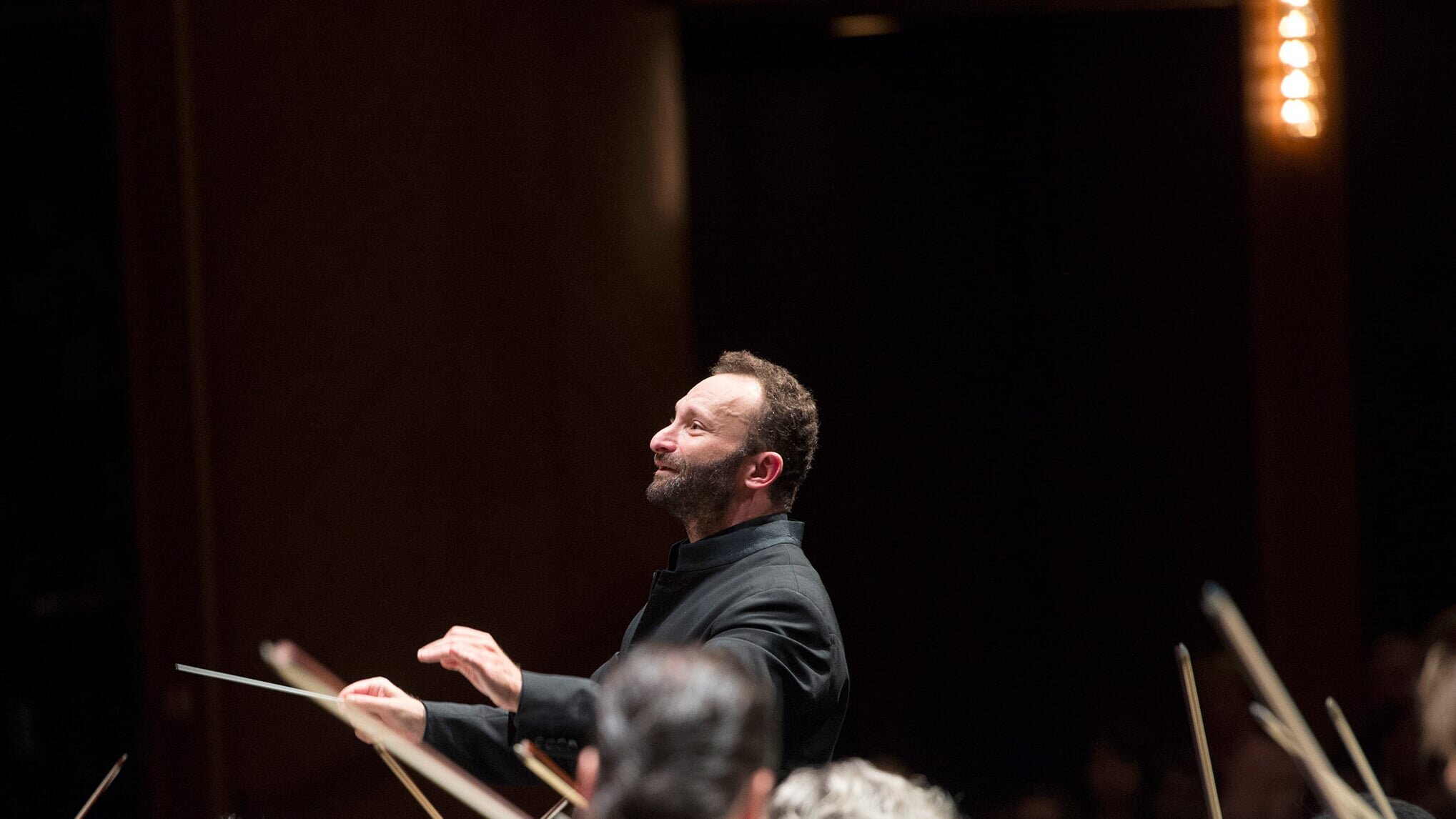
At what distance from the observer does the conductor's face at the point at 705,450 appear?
194 cm

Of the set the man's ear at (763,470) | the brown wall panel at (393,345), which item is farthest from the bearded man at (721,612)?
the brown wall panel at (393,345)

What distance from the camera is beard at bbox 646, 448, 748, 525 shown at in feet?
6.34

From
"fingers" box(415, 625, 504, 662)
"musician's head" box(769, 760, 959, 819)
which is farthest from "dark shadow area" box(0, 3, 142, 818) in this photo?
"musician's head" box(769, 760, 959, 819)

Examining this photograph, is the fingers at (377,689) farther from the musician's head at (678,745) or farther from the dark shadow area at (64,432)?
the dark shadow area at (64,432)

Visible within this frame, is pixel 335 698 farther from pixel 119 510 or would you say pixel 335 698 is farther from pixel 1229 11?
pixel 1229 11

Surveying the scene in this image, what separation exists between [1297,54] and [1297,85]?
0.21 feet

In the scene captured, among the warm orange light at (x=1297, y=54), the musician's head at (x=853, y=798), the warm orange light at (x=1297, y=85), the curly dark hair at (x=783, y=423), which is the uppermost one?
the warm orange light at (x=1297, y=54)

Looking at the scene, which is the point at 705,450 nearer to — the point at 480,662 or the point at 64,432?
the point at 480,662

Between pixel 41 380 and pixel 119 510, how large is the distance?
31 centimetres

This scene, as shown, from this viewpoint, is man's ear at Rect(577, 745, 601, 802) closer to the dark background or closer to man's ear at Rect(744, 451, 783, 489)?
man's ear at Rect(744, 451, 783, 489)

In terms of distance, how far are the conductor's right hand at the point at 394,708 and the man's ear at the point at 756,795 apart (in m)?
0.92

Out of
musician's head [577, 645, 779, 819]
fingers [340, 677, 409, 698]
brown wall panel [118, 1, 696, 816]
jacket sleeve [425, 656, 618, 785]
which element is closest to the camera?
musician's head [577, 645, 779, 819]

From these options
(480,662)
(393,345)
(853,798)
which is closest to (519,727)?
(480,662)

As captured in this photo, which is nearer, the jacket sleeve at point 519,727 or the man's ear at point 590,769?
the man's ear at point 590,769
